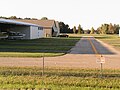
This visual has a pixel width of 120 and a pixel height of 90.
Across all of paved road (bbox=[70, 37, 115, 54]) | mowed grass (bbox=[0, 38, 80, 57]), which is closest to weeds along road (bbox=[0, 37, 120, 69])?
mowed grass (bbox=[0, 38, 80, 57])

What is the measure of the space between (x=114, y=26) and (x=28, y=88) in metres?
163

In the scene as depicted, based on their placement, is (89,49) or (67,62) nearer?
(67,62)

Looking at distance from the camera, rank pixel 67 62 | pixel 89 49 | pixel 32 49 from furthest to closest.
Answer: pixel 89 49 < pixel 32 49 < pixel 67 62

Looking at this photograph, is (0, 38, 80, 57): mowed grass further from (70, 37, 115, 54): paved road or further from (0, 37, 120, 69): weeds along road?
(0, 37, 120, 69): weeds along road

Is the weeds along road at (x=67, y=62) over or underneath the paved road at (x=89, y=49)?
over

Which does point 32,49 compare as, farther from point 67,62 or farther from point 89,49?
point 67,62

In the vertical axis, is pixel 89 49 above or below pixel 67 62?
below

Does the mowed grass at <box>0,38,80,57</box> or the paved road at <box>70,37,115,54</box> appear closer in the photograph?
the mowed grass at <box>0,38,80,57</box>

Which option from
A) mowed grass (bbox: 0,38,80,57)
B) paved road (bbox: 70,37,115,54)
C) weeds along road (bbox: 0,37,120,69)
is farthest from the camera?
paved road (bbox: 70,37,115,54)

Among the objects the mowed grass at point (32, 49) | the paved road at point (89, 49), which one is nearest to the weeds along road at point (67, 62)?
the mowed grass at point (32, 49)

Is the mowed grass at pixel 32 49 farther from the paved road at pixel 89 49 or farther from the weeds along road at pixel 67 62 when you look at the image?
the weeds along road at pixel 67 62

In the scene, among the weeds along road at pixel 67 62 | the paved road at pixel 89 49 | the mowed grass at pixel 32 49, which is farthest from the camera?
the paved road at pixel 89 49

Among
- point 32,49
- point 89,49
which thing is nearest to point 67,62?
point 32,49

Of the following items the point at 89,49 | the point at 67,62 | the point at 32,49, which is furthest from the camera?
the point at 89,49
